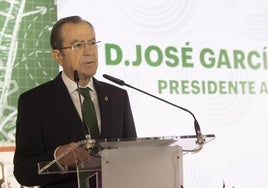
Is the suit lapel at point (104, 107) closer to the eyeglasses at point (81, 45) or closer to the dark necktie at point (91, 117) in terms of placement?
the dark necktie at point (91, 117)

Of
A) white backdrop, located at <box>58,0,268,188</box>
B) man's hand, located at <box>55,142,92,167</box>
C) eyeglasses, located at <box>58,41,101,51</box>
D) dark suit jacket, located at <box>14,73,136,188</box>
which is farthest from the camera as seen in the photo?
white backdrop, located at <box>58,0,268,188</box>

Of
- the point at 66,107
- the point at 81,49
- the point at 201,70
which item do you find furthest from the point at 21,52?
the point at 201,70

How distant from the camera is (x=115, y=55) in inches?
142

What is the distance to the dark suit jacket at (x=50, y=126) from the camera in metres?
2.38

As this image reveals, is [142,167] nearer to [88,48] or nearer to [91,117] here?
[91,117]

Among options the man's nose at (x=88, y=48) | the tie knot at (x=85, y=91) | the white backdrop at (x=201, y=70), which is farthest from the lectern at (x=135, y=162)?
the white backdrop at (x=201, y=70)

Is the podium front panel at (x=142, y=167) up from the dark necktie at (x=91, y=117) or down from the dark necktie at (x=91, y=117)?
down

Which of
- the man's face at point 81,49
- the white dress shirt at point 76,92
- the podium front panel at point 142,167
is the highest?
the man's face at point 81,49

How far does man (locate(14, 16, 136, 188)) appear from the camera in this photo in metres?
2.40

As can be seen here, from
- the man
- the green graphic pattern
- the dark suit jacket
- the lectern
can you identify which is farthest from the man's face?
the green graphic pattern

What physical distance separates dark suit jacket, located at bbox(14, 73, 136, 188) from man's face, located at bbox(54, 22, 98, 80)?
4.2 inches

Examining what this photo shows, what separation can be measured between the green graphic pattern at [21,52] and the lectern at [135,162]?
1.30 m

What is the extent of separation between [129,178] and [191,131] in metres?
1.82

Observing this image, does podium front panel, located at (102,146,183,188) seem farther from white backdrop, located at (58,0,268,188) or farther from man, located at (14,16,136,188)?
white backdrop, located at (58,0,268,188)
